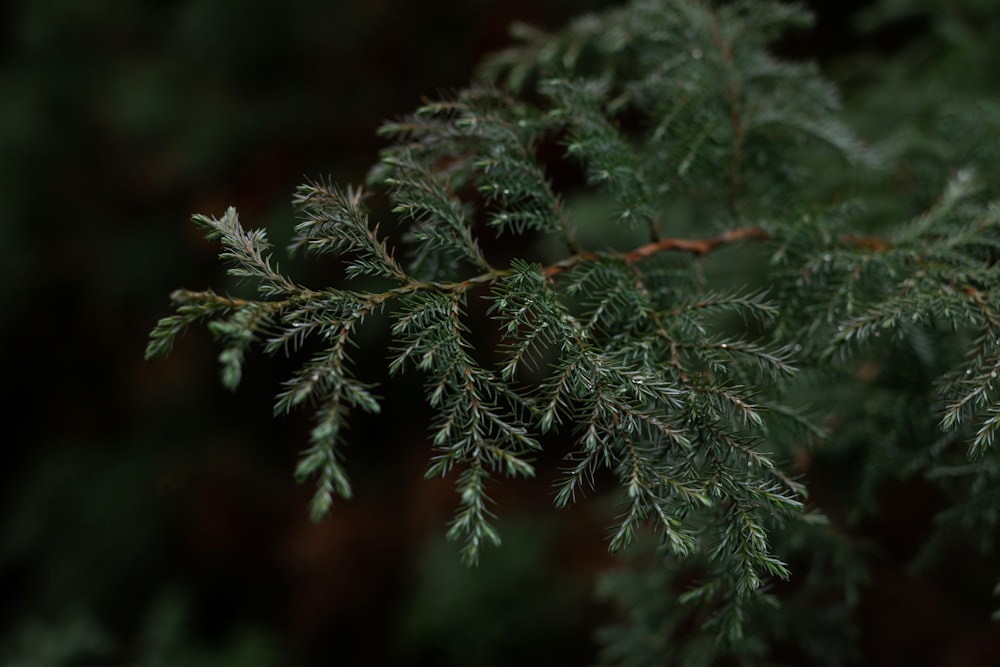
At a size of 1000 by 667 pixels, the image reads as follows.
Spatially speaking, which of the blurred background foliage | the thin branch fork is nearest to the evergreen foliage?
the thin branch fork

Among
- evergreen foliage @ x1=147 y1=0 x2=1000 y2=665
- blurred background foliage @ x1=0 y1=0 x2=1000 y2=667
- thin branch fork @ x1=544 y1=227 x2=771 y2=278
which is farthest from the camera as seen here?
blurred background foliage @ x1=0 y1=0 x2=1000 y2=667

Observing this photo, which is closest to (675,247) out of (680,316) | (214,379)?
(680,316)

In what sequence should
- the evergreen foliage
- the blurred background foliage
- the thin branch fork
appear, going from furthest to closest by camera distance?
the blurred background foliage, the thin branch fork, the evergreen foliage

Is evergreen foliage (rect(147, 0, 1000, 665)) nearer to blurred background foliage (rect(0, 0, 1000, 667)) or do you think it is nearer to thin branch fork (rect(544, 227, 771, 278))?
thin branch fork (rect(544, 227, 771, 278))

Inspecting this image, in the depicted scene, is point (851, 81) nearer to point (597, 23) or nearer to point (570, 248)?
point (597, 23)

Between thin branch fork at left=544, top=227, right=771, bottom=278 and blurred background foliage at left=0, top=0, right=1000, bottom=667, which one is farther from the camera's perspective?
blurred background foliage at left=0, top=0, right=1000, bottom=667

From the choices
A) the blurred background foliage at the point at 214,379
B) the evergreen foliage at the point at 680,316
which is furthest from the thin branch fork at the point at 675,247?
the blurred background foliage at the point at 214,379

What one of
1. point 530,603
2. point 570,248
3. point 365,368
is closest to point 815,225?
point 570,248
